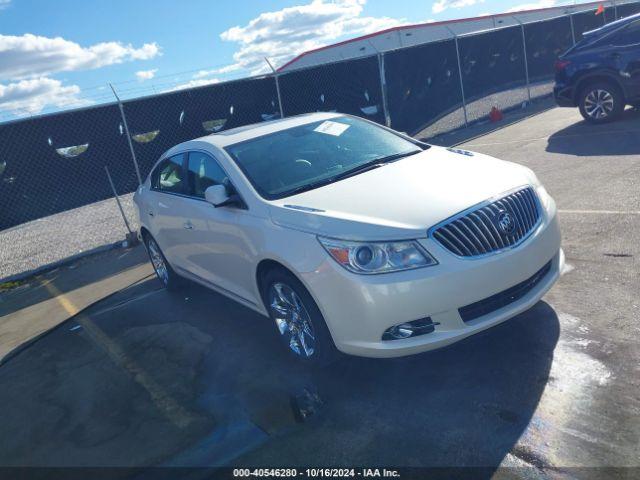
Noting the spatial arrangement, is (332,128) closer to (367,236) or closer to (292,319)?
(292,319)

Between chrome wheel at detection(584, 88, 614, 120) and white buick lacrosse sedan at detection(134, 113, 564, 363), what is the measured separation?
264 inches

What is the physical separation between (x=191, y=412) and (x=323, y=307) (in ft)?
4.00

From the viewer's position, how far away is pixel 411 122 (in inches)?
569

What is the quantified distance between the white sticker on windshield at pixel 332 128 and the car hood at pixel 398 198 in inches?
31.9

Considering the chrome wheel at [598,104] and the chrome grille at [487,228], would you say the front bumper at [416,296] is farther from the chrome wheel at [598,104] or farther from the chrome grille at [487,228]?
the chrome wheel at [598,104]

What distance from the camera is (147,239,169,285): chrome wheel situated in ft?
21.9

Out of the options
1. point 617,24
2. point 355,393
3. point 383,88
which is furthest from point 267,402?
point 383,88

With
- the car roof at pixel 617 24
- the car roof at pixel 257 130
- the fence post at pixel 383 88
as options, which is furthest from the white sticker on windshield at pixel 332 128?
the fence post at pixel 383 88

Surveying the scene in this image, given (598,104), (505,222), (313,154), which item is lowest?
(598,104)

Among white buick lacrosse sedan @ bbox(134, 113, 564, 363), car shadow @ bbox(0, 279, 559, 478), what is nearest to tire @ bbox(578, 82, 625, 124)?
white buick lacrosse sedan @ bbox(134, 113, 564, 363)

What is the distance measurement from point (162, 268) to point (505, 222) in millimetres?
4290

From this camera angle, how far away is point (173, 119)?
10.6 meters

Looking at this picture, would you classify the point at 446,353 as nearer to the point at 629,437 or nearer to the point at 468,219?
the point at 468,219

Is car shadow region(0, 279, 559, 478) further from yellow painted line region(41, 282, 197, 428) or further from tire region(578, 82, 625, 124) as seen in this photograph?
tire region(578, 82, 625, 124)
